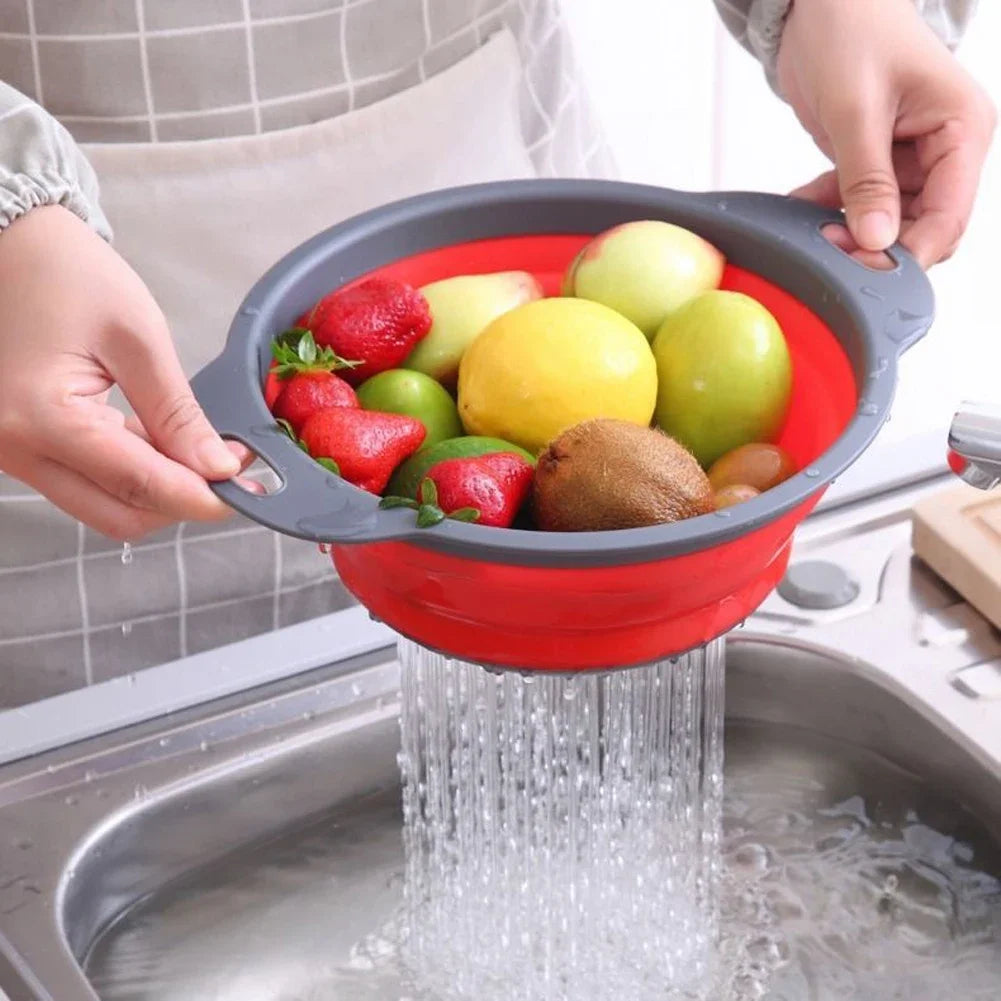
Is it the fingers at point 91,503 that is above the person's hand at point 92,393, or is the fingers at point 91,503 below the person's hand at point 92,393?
below

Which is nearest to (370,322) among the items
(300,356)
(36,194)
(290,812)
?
(300,356)

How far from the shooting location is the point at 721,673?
733 millimetres

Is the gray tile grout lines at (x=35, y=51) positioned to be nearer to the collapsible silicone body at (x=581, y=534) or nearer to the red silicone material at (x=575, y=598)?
the collapsible silicone body at (x=581, y=534)

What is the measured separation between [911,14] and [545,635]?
394 mm

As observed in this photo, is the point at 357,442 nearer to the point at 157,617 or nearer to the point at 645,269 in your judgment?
the point at 645,269

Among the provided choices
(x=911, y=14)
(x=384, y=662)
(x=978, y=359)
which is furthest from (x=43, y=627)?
(x=978, y=359)

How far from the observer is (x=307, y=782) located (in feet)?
2.45

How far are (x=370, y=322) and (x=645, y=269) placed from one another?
118 mm

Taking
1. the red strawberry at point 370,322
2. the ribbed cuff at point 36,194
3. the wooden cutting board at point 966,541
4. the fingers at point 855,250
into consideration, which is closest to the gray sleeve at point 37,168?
the ribbed cuff at point 36,194

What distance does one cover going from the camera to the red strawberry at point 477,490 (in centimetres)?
53

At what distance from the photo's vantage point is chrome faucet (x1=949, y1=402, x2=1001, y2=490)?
0.52 metres

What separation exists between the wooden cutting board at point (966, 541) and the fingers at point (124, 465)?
1.29ft

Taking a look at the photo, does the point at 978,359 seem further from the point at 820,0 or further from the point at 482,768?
the point at 482,768

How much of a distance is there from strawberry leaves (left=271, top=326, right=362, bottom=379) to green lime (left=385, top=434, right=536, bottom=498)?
0.05m
